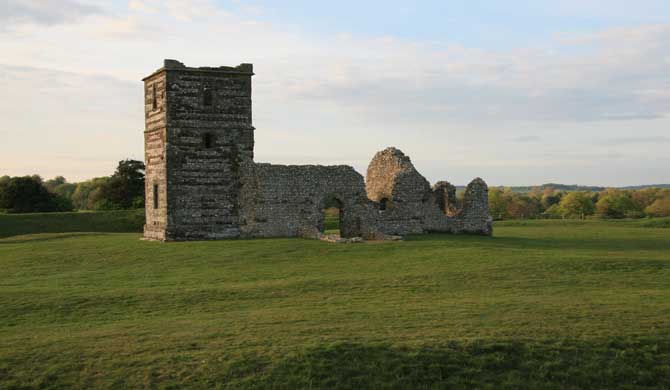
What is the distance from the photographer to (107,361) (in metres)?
13.5

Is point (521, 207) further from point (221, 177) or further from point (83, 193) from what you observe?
point (221, 177)

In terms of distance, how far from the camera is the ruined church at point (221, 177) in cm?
3306

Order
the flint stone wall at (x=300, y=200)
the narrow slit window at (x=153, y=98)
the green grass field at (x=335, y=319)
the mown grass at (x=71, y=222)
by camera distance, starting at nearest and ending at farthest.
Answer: the green grass field at (x=335, y=319) → the flint stone wall at (x=300, y=200) → the narrow slit window at (x=153, y=98) → the mown grass at (x=71, y=222)

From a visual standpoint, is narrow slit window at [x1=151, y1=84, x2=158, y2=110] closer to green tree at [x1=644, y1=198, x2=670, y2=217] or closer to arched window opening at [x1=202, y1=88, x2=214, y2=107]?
arched window opening at [x1=202, y1=88, x2=214, y2=107]

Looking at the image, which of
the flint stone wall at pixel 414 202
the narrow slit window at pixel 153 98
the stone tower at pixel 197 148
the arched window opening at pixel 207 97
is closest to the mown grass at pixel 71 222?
the stone tower at pixel 197 148

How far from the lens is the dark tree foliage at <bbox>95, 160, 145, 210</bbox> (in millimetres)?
61469

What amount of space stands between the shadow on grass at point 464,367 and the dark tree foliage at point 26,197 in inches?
1933

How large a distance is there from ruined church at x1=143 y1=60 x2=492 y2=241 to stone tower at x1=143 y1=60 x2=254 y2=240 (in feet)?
0.15

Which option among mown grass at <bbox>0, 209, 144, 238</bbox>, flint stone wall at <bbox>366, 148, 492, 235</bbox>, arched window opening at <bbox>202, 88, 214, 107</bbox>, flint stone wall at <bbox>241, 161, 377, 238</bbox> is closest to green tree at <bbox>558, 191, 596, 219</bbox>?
flint stone wall at <bbox>366, 148, 492, 235</bbox>

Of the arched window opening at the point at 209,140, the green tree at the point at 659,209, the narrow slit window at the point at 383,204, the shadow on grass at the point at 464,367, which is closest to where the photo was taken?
the shadow on grass at the point at 464,367

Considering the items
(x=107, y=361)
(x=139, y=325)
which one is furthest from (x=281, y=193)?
(x=107, y=361)

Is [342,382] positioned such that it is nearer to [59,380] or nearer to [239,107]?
[59,380]

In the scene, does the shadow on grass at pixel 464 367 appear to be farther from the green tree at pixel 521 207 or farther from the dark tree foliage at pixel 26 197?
the green tree at pixel 521 207

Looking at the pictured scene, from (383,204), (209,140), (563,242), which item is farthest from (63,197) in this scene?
(563,242)
